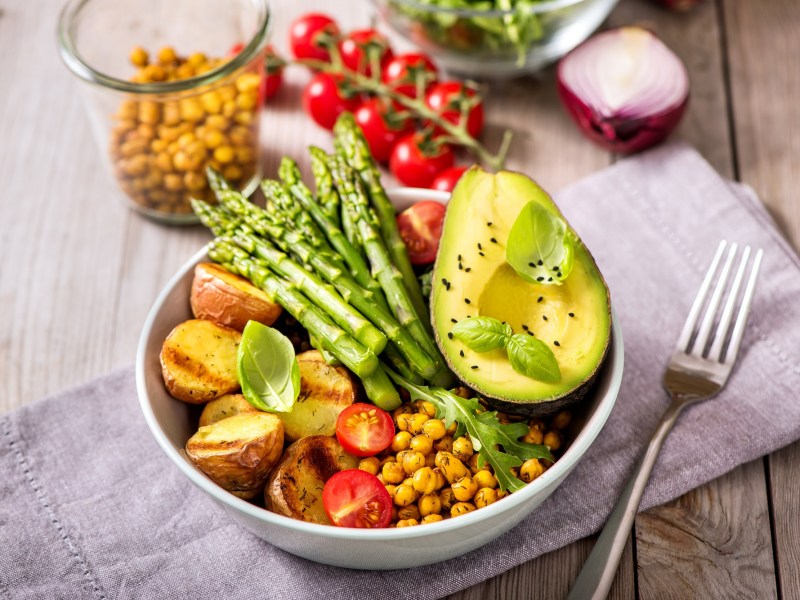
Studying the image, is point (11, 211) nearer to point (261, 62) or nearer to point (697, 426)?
point (261, 62)

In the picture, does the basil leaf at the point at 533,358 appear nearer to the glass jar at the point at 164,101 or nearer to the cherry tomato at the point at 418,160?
the cherry tomato at the point at 418,160

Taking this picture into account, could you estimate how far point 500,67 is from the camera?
9.15ft

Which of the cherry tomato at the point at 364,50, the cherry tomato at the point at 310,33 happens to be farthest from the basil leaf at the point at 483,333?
the cherry tomato at the point at 310,33

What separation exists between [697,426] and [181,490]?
1.15m

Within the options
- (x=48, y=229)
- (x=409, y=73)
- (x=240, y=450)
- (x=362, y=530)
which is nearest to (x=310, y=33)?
(x=409, y=73)

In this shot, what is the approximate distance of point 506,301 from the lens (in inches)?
70.3

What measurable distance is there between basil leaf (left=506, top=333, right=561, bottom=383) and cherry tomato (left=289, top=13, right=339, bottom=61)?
1573mm

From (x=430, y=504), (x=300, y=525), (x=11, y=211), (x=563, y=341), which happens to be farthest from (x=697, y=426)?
(x=11, y=211)

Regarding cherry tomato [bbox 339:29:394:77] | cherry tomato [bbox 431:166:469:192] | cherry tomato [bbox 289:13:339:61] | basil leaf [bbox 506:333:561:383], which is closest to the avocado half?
basil leaf [bbox 506:333:561:383]

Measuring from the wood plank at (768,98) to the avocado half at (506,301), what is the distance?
996mm

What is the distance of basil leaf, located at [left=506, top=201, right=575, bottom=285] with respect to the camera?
1685 millimetres

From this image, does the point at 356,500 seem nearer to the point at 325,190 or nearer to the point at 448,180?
the point at 325,190

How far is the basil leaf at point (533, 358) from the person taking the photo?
1.59 m

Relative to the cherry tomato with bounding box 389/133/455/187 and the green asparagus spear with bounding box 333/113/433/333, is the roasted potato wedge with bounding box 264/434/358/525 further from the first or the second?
the cherry tomato with bounding box 389/133/455/187
